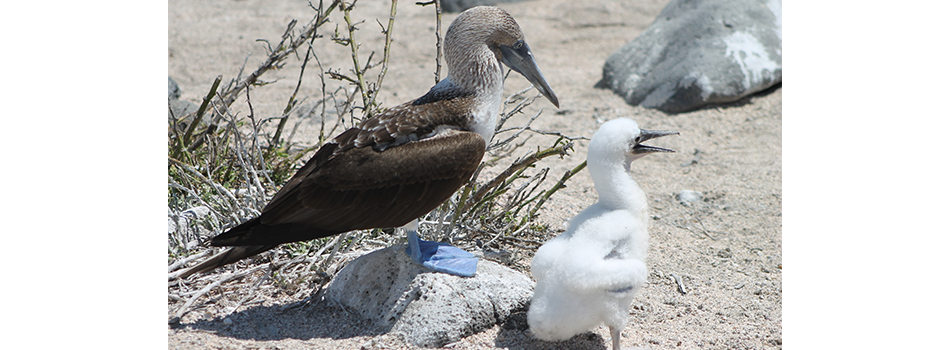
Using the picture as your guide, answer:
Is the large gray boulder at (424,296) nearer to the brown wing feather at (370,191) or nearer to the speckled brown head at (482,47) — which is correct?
the brown wing feather at (370,191)

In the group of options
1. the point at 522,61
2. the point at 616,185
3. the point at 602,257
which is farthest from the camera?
the point at 522,61

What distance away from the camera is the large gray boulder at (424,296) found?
10.3 ft

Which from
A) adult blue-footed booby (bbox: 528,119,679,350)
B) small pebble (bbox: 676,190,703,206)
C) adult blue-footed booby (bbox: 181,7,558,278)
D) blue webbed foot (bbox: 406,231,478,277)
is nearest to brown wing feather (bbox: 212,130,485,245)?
adult blue-footed booby (bbox: 181,7,558,278)

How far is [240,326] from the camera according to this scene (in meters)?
3.30

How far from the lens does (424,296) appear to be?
322 centimetres

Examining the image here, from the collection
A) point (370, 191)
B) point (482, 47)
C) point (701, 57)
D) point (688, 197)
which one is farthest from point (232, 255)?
point (701, 57)

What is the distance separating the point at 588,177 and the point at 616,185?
8.82 ft

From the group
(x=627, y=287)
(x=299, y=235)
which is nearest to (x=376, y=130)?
(x=299, y=235)

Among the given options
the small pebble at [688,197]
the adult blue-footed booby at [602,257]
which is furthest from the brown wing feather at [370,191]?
the small pebble at [688,197]

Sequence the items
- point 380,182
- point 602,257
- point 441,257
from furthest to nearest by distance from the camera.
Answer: point 441,257, point 380,182, point 602,257

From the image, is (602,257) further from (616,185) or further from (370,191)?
(370,191)

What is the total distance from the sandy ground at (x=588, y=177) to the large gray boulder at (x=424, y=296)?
0.08 metres

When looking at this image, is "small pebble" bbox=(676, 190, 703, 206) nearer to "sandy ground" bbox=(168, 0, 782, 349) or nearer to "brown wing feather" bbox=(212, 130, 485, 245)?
"sandy ground" bbox=(168, 0, 782, 349)

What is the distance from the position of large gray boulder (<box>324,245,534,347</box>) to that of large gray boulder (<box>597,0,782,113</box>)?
4080 mm
